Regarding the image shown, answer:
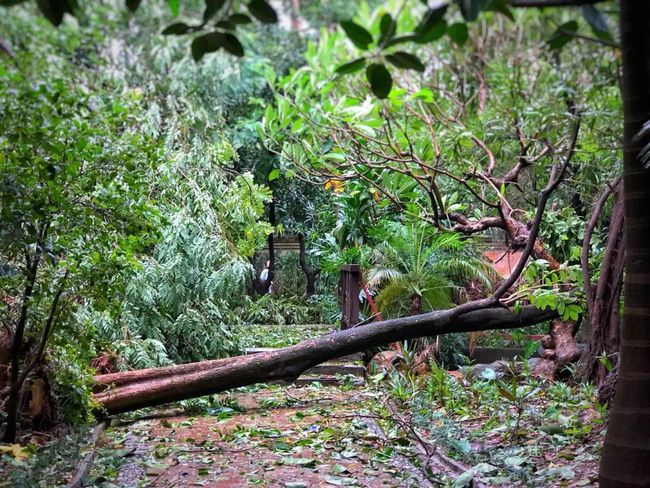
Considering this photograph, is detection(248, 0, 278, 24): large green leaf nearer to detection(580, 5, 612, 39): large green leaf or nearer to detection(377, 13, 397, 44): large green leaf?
detection(377, 13, 397, 44): large green leaf

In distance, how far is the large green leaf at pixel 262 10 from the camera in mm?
1141

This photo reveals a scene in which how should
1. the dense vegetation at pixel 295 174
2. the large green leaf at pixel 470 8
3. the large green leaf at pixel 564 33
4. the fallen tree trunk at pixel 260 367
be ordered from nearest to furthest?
1. the large green leaf at pixel 470 8
2. the large green leaf at pixel 564 33
3. the dense vegetation at pixel 295 174
4. the fallen tree trunk at pixel 260 367

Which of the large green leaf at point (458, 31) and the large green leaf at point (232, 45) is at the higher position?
the large green leaf at point (458, 31)

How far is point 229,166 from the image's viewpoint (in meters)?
6.33

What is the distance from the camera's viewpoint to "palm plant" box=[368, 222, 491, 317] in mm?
6477

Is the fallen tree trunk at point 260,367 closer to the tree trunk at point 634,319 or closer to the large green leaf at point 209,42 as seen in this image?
the tree trunk at point 634,319

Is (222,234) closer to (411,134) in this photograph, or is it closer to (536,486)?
(411,134)

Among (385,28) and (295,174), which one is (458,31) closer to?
(385,28)

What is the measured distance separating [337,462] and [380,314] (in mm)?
3216

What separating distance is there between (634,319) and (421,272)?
459 cm

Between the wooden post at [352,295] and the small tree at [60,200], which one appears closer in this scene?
the small tree at [60,200]

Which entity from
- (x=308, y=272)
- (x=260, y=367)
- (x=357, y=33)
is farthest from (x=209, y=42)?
(x=308, y=272)

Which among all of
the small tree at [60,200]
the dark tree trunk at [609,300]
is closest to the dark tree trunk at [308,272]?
the dark tree trunk at [609,300]

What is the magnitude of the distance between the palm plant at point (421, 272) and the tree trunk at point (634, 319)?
14.3ft
